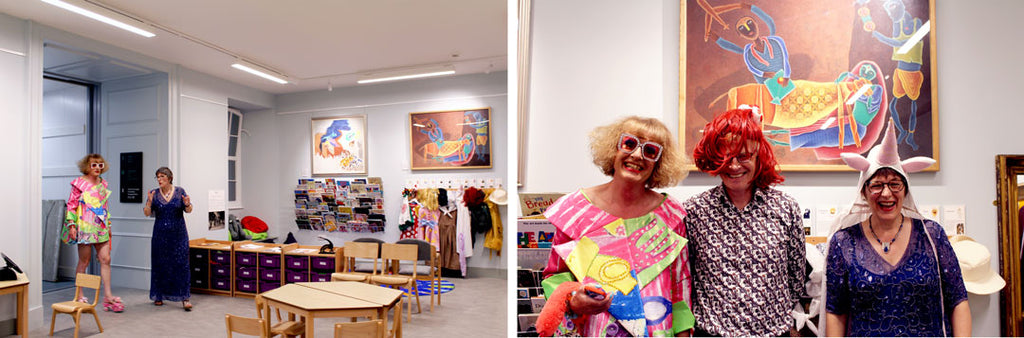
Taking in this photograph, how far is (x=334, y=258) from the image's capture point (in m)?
4.59

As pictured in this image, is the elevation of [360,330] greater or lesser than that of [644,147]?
lesser

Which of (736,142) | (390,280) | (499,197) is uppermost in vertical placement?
(736,142)

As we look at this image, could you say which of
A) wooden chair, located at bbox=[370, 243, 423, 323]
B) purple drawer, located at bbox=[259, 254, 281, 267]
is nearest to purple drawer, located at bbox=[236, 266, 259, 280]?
purple drawer, located at bbox=[259, 254, 281, 267]

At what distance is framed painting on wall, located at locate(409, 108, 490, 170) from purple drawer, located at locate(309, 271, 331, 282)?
1.85 m

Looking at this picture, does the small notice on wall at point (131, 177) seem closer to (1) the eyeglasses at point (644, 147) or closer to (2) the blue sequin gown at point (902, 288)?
(1) the eyeglasses at point (644, 147)

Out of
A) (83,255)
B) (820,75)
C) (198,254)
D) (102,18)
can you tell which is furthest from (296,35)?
(820,75)

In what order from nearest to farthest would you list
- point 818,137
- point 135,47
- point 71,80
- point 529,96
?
point 818,137
point 529,96
point 135,47
point 71,80

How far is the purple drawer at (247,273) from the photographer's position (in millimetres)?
4945

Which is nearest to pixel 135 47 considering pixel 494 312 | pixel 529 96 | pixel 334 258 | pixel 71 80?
pixel 71 80

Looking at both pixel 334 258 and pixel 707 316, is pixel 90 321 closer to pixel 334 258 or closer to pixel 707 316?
pixel 334 258

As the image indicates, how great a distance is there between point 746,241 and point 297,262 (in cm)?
468

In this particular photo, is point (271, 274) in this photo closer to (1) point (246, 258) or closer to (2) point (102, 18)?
(1) point (246, 258)

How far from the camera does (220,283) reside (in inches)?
202

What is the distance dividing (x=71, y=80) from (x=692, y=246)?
739cm
